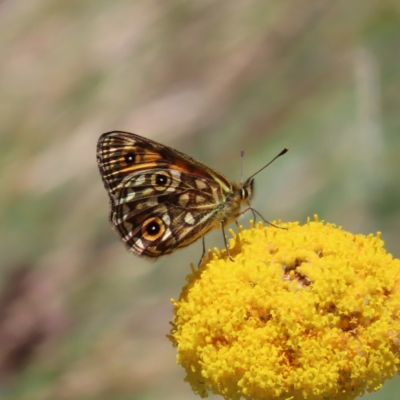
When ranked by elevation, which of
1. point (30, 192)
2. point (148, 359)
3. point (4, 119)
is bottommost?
point (148, 359)

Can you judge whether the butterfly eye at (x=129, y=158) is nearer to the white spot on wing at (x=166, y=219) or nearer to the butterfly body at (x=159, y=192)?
the butterfly body at (x=159, y=192)

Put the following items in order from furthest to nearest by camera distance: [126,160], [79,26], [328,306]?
1. [79,26]
2. [126,160]
3. [328,306]

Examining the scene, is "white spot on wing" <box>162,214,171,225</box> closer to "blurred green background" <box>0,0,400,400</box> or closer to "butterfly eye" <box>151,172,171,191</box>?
"butterfly eye" <box>151,172,171,191</box>

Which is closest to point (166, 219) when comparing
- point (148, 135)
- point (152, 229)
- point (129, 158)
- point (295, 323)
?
point (152, 229)

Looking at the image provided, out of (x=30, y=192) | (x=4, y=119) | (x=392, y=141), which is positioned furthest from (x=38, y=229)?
(x=392, y=141)

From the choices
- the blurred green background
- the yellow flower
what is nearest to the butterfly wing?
the yellow flower

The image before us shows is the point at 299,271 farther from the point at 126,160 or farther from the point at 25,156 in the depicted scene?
the point at 25,156

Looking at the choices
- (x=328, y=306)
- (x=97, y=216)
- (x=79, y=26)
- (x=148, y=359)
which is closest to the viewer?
(x=328, y=306)

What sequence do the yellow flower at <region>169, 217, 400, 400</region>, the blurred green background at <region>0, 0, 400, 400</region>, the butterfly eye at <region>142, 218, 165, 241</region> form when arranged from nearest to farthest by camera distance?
the yellow flower at <region>169, 217, 400, 400</region> → the butterfly eye at <region>142, 218, 165, 241</region> → the blurred green background at <region>0, 0, 400, 400</region>
